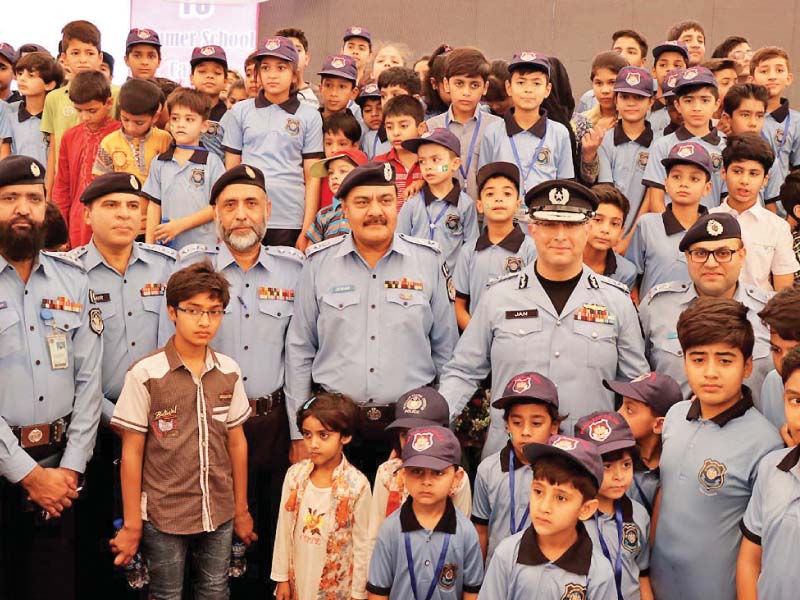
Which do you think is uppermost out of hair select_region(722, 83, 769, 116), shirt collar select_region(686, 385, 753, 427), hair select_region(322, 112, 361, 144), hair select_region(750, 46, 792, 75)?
hair select_region(750, 46, 792, 75)

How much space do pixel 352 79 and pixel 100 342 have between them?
316 cm

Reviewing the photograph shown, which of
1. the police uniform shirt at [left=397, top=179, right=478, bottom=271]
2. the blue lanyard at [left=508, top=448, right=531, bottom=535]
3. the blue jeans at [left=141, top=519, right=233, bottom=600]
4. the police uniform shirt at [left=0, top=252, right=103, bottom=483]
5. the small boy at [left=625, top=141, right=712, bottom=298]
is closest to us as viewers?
the blue lanyard at [left=508, top=448, right=531, bottom=535]

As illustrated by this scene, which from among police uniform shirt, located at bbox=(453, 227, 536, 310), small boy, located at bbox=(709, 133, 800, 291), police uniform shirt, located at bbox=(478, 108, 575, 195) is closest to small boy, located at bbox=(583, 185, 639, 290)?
police uniform shirt, located at bbox=(453, 227, 536, 310)

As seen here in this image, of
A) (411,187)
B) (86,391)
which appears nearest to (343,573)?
(86,391)

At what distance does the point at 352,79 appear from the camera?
6.95 metres

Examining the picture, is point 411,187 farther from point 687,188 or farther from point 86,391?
point 86,391

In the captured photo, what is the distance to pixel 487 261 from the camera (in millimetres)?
5270

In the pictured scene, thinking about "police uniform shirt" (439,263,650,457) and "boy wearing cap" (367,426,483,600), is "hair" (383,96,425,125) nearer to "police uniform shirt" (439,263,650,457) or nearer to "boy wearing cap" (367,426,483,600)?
"police uniform shirt" (439,263,650,457)

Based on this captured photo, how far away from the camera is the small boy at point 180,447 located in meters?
4.24

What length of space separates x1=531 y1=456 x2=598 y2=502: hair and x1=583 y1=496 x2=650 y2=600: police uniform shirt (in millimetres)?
257

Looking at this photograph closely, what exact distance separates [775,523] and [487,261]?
2.23 meters

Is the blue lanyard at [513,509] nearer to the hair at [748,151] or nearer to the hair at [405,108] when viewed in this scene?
the hair at [748,151]

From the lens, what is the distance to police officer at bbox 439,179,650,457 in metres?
4.25

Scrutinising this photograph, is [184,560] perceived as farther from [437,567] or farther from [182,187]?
[182,187]
